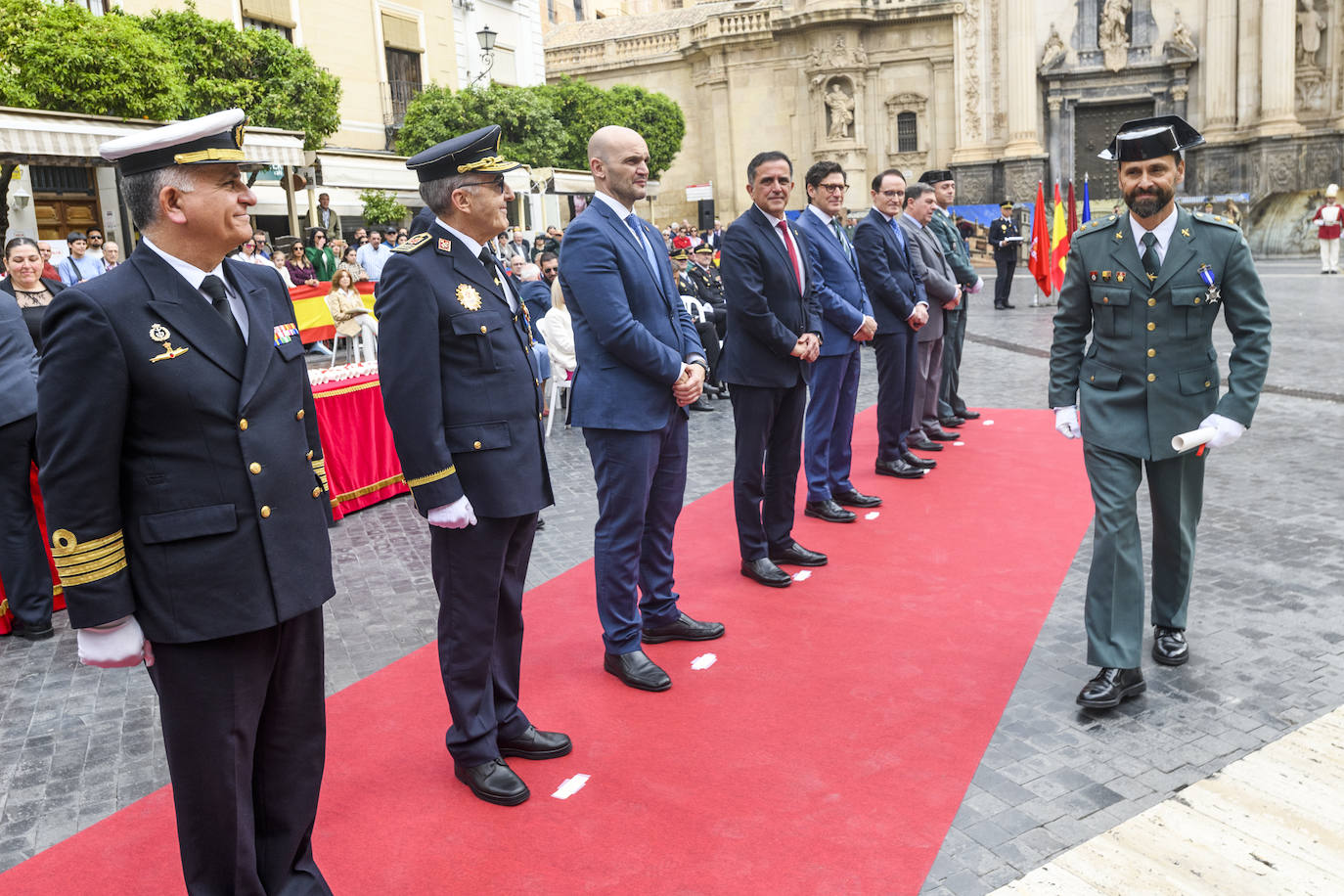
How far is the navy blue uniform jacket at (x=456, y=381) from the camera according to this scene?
3.31 metres

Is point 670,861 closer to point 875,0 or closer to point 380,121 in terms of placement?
point 380,121

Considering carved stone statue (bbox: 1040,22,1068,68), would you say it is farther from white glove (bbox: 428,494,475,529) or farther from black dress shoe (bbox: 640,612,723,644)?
white glove (bbox: 428,494,475,529)

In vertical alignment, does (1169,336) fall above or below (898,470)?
above

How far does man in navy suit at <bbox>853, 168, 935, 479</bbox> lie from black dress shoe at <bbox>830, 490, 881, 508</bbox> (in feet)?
2.75

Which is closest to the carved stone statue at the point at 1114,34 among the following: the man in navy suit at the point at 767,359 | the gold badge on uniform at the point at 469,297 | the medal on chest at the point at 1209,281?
the man in navy suit at the point at 767,359

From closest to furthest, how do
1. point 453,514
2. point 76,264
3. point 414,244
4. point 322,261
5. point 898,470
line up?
1. point 453,514
2. point 414,244
3. point 898,470
4. point 76,264
5. point 322,261

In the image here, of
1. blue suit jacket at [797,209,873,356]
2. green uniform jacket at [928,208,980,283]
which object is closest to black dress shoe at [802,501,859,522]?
blue suit jacket at [797,209,873,356]

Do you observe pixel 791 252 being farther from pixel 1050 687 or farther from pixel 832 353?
pixel 1050 687

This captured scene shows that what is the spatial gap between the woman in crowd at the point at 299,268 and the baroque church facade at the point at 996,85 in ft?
74.3

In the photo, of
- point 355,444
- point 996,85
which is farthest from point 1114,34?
point 355,444

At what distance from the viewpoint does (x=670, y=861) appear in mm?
3133

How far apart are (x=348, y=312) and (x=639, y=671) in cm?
979

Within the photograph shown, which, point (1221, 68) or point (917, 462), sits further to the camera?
point (1221, 68)

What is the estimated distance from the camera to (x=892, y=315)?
7.61 metres
